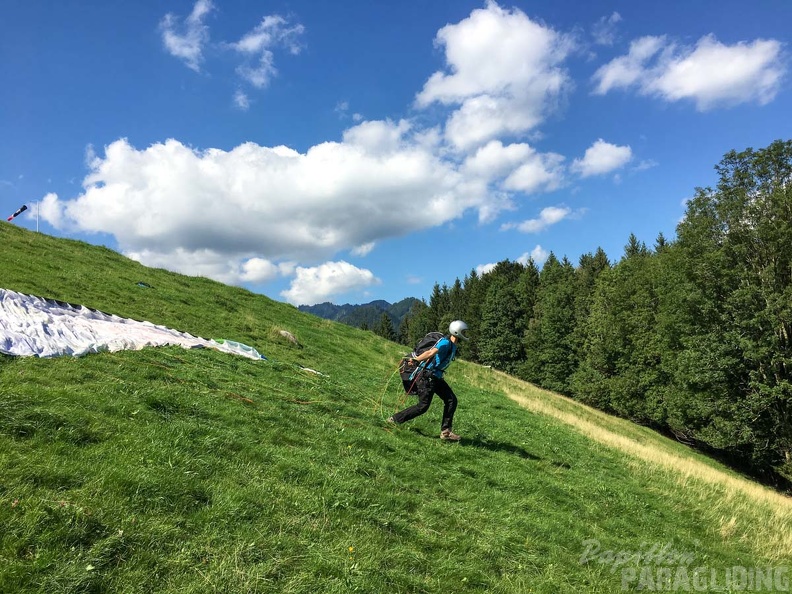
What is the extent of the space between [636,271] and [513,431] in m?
44.3

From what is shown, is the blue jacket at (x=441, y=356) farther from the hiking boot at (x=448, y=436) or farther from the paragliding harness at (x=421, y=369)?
the hiking boot at (x=448, y=436)

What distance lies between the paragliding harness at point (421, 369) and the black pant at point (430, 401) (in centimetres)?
7

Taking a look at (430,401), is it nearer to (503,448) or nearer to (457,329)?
(457,329)

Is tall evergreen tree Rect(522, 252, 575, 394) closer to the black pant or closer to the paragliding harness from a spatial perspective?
the black pant

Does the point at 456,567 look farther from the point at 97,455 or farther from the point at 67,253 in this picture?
the point at 67,253

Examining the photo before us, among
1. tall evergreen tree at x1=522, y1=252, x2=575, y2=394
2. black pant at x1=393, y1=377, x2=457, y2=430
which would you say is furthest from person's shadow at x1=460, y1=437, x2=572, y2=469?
tall evergreen tree at x1=522, y1=252, x2=575, y2=394

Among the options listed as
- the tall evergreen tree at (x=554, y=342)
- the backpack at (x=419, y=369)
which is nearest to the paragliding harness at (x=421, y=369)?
the backpack at (x=419, y=369)

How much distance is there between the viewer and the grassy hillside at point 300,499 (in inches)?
177

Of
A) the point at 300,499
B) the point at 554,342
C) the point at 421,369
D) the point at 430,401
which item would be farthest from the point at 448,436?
the point at 554,342

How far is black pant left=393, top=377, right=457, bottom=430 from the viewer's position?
11.5 meters

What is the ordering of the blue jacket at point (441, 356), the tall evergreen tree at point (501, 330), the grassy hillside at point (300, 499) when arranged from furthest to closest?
the tall evergreen tree at point (501, 330)
the blue jacket at point (441, 356)
the grassy hillside at point (300, 499)

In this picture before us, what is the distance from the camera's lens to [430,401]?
37.3 ft

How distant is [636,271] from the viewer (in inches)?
2029

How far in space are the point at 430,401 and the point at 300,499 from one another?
5642 millimetres
